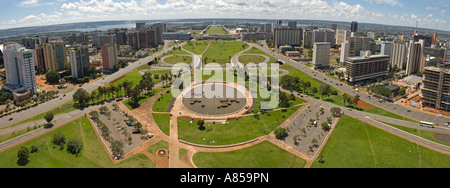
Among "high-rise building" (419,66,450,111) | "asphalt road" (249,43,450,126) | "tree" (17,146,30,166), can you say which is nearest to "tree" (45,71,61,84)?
"tree" (17,146,30,166)

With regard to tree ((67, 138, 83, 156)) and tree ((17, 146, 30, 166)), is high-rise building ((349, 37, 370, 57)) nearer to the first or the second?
tree ((67, 138, 83, 156))

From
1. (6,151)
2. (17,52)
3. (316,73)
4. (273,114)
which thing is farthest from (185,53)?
(6,151)

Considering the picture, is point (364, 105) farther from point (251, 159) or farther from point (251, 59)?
point (251, 59)

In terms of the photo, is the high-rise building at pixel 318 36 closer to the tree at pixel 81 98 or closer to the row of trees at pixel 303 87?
the row of trees at pixel 303 87

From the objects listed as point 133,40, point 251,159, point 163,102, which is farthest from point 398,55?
point 133,40

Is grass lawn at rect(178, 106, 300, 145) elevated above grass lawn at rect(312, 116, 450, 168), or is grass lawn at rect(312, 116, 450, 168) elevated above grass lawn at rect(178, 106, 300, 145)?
grass lawn at rect(178, 106, 300, 145)

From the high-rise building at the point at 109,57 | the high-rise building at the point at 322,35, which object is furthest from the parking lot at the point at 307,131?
the high-rise building at the point at 322,35
